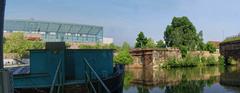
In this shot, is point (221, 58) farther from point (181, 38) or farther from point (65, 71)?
point (65, 71)

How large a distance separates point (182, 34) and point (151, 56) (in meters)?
11.6

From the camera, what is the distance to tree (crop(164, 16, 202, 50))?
223 ft

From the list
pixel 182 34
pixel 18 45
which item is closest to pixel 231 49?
pixel 182 34

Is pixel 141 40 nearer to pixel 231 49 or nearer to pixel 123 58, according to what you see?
pixel 123 58

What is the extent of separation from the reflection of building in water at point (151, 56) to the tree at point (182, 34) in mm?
4279

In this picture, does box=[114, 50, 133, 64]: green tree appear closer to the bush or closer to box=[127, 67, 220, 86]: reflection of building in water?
box=[127, 67, 220, 86]: reflection of building in water

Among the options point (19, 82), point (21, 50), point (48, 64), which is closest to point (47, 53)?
point (48, 64)

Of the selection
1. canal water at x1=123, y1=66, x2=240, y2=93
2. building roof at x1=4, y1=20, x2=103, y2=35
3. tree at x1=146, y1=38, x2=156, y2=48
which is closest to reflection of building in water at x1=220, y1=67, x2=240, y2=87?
canal water at x1=123, y1=66, x2=240, y2=93

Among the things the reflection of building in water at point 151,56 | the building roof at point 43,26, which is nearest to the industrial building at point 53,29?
the building roof at point 43,26

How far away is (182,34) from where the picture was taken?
68.6m

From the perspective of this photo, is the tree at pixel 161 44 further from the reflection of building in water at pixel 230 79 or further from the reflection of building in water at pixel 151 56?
the reflection of building in water at pixel 230 79

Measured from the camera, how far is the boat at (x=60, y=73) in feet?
47.9

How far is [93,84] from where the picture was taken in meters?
15.3

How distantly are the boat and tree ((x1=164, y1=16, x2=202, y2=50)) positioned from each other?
170ft
